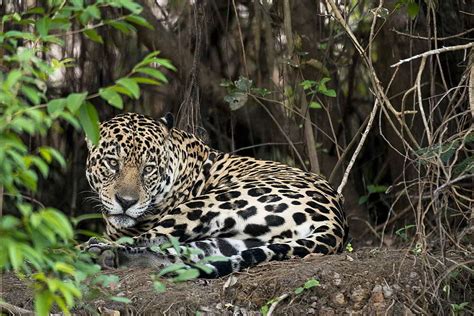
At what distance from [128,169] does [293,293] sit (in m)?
1.69

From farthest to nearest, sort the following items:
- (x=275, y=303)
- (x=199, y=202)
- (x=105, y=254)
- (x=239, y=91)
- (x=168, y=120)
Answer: (x=239, y=91) < (x=168, y=120) < (x=199, y=202) < (x=105, y=254) < (x=275, y=303)

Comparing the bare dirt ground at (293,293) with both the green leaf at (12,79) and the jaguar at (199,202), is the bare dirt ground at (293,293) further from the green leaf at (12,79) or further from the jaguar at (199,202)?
the green leaf at (12,79)

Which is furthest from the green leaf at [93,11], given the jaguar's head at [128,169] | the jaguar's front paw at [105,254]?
the jaguar's head at [128,169]

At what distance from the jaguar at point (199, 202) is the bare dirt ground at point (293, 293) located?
0.24 metres

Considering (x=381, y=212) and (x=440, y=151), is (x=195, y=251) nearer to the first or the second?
(x=440, y=151)

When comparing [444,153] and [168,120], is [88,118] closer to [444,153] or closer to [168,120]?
[444,153]

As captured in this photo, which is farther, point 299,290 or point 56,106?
point 299,290

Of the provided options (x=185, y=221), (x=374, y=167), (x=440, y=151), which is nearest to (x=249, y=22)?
(x=374, y=167)

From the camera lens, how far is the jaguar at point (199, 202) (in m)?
6.35

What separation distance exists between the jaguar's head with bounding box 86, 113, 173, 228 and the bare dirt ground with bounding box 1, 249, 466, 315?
98 cm

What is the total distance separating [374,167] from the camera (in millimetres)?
9867

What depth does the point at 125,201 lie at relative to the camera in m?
6.95

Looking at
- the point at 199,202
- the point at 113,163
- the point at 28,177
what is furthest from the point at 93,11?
the point at 113,163

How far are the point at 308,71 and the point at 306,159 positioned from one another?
2.30 ft
